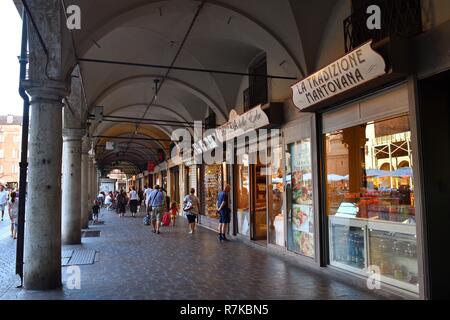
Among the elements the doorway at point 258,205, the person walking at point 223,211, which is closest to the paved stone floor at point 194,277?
the doorway at point 258,205

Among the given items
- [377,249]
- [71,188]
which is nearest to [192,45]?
[71,188]

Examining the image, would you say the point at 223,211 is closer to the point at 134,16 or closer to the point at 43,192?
the point at 134,16

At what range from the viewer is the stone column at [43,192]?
20.4 ft

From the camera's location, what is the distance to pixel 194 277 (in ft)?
23.0

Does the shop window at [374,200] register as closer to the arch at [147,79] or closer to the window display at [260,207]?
the window display at [260,207]

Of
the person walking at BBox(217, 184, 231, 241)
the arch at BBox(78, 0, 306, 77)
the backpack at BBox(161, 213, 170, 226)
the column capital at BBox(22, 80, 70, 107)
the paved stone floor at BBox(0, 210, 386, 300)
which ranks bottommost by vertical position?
the paved stone floor at BBox(0, 210, 386, 300)

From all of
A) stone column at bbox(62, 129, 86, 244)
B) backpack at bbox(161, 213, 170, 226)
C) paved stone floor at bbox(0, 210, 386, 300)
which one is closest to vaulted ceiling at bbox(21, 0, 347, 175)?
stone column at bbox(62, 129, 86, 244)

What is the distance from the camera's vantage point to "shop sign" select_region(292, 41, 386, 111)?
17.7 feet

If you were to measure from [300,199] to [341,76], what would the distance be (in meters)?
3.38

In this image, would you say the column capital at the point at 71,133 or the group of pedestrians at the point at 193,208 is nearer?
the group of pedestrians at the point at 193,208

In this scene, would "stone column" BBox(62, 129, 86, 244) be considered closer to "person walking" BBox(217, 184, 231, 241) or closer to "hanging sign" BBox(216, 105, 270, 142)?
"person walking" BBox(217, 184, 231, 241)

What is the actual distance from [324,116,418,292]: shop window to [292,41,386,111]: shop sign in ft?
2.84

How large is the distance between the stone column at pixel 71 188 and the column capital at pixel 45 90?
6.14 metres

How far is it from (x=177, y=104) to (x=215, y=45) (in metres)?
6.79
